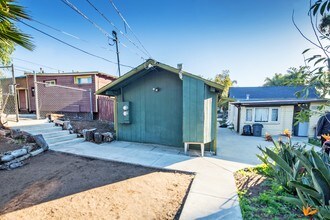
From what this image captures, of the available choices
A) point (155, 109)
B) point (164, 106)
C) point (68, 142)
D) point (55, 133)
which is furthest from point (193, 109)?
point (55, 133)

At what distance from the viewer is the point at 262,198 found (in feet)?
9.87

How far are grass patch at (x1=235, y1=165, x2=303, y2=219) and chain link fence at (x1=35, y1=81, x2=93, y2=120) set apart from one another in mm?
11176

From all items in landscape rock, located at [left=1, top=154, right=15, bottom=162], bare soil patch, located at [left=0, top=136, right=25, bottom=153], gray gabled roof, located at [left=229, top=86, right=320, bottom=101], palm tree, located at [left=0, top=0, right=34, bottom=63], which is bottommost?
landscape rock, located at [left=1, top=154, right=15, bottom=162]

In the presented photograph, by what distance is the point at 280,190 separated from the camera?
3244 millimetres

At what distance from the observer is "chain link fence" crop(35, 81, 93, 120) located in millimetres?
12405

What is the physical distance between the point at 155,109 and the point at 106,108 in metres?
5.89

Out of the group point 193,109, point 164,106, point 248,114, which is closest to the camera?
point 193,109

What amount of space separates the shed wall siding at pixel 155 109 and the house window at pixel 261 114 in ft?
25.7

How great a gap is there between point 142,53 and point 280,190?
9.82 m

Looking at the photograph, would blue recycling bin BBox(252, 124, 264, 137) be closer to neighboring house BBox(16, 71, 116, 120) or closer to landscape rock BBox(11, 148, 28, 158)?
neighboring house BBox(16, 71, 116, 120)

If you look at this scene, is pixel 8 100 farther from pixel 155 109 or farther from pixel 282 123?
pixel 282 123

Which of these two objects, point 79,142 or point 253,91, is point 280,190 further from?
point 253,91

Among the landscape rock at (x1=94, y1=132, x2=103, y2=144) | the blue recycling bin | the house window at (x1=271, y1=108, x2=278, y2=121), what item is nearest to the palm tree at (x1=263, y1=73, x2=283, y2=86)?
the house window at (x1=271, y1=108, x2=278, y2=121)

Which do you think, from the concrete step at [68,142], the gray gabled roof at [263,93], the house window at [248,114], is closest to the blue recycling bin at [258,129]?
the house window at [248,114]
